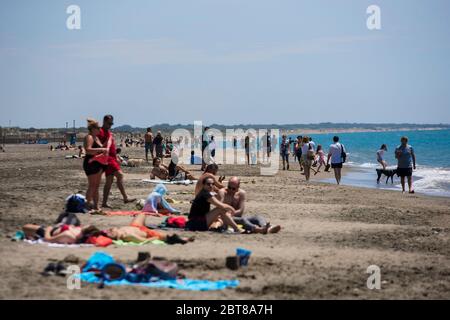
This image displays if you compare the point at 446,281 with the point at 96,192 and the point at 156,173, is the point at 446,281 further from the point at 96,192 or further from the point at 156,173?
the point at 156,173

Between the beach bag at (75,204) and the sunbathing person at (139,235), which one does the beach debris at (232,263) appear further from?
the beach bag at (75,204)

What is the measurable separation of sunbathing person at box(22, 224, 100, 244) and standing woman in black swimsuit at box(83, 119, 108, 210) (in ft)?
9.41

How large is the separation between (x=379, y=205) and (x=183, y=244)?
7610 mm

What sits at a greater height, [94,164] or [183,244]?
[94,164]

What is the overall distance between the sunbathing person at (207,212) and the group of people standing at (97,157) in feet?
7.79

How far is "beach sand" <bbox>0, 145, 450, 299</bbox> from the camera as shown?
7.24 meters

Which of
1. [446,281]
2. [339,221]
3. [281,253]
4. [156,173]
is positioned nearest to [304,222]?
[339,221]

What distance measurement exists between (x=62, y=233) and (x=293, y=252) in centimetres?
318

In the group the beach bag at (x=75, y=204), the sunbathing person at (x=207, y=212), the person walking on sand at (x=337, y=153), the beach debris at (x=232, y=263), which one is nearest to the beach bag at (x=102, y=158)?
the beach bag at (x=75, y=204)

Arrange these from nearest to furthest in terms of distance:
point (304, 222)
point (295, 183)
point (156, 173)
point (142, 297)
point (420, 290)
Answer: point (142, 297)
point (420, 290)
point (304, 222)
point (156, 173)
point (295, 183)

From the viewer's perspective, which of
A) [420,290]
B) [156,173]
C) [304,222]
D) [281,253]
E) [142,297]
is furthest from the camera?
[156,173]

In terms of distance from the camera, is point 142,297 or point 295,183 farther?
point 295,183

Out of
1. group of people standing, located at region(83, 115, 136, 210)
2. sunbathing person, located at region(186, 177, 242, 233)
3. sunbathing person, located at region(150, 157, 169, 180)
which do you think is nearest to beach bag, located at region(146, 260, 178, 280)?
sunbathing person, located at region(186, 177, 242, 233)

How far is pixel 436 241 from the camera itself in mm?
10875
